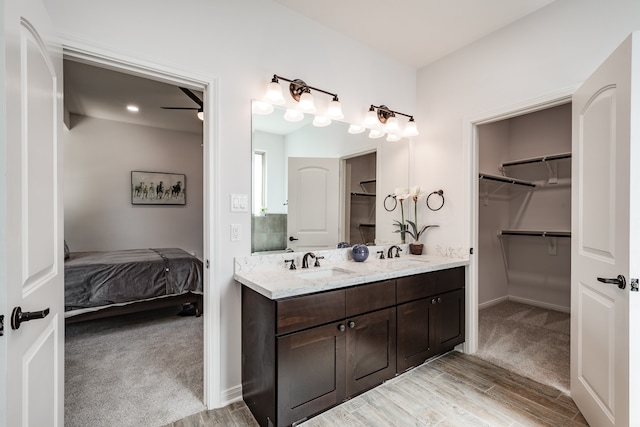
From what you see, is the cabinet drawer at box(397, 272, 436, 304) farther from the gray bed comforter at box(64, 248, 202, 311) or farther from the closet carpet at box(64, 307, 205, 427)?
the gray bed comforter at box(64, 248, 202, 311)

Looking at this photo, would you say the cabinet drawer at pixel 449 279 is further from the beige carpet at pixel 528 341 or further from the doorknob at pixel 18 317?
the doorknob at pixel 18 317

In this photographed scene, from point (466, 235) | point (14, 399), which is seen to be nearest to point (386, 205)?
point (466, 235)

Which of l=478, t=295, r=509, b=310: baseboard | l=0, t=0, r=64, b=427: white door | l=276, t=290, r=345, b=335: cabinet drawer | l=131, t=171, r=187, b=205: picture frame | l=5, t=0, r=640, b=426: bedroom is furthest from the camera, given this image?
l=131, t=171, r=187, b=205: picture frame

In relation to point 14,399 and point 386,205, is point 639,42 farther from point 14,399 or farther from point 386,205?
point 14,399

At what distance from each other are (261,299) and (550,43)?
9.10ft

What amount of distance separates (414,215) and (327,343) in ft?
5.96

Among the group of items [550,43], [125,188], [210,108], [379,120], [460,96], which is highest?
[550,43]

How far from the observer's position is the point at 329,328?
1.76 m

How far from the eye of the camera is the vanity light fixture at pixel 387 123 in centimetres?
270

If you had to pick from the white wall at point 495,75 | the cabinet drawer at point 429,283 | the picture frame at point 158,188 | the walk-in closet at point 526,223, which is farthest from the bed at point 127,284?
the walk-in closet at point 526,223

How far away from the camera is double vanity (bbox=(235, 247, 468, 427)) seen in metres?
1.62

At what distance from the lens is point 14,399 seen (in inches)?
34.9

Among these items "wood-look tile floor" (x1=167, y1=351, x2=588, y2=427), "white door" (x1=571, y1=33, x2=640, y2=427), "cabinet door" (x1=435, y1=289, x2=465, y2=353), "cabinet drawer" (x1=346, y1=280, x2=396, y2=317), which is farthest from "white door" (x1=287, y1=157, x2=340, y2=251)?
"white door" (x1=571, y1=33, x2=640, y2=427)

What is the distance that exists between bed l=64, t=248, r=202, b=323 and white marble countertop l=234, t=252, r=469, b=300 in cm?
197
